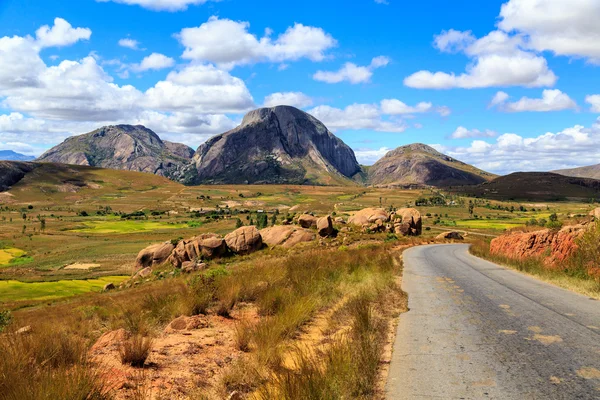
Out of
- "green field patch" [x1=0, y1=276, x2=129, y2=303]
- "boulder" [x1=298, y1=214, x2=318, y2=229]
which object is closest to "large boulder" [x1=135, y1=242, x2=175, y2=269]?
"green field patch" [x1=0, y1=276, x2=129, y2=303]

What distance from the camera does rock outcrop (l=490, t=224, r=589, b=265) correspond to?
1817cm

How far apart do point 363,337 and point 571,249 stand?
16.1 metres

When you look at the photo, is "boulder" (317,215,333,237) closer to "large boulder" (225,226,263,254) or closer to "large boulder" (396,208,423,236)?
"large boulder" (225,226,263,254)

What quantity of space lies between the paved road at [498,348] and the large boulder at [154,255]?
43.0 meters

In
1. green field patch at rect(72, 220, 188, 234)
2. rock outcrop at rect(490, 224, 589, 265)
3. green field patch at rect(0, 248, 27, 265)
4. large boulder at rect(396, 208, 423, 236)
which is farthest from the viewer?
green field patch at rect(72, 220, 188, 234)

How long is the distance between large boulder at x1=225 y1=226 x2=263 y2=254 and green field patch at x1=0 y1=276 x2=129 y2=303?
57.9 feet

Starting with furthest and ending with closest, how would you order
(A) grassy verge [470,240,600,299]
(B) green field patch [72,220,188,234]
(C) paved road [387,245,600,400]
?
(B) green field patch [72,220,188,234]
(A) grassy verge [470,240,600,299]
(C) paved road [387,245,600,400]

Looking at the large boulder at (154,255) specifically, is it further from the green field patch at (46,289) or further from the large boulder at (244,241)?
the large boulder at (244,241)

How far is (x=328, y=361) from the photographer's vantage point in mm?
5379

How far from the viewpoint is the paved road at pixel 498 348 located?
491 centimetres

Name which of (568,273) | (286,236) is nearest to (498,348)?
(568,273)

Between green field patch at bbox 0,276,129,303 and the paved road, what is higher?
the paved road

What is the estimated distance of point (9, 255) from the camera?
8156 cm

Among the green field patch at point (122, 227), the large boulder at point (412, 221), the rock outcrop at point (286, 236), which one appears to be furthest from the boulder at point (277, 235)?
the green field patch at point (122, 227)
